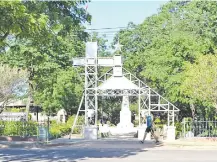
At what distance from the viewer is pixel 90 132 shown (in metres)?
29.4

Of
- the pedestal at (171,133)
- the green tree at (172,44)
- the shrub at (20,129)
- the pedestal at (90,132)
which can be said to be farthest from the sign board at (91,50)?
the pedestal at (171,133)

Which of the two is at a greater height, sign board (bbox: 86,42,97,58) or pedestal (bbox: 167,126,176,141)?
sign board (bbox: 86,42,97,58)

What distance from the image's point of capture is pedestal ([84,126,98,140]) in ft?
96.0

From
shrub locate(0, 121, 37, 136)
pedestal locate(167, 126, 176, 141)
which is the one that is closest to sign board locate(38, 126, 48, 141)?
shrub locate(0, 121, 37, 136)

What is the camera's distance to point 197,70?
2752cm

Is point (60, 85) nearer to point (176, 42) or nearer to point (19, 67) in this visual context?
point (19, 67)

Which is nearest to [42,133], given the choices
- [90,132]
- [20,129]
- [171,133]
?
[20,129]

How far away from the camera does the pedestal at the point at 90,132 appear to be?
1152 inches

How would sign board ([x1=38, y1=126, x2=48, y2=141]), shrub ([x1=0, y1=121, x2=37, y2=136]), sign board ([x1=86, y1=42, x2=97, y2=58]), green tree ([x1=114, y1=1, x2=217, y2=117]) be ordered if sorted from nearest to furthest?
1. sign board ([x1=38, y1=126, x2=48, y2=141])
2. shrub ([x1=0, y1=121, x2=37, y2=136])
3. sign board ([x1=86, y1=42, x2=97, y2=58])
4. green tree ([x1=114, y1=1, x2=217, y2=117])

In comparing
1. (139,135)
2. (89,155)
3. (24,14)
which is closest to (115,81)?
(139,135)

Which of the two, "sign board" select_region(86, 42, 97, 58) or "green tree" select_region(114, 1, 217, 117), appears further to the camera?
"green tree" select_region(114, 1, 217, 117)

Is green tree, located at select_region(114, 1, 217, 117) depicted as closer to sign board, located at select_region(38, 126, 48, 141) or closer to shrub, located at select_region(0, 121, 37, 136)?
sign board, located at select_region(38, 126, 48, 141)

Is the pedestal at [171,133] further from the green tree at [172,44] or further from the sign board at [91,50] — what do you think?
the sign board at [91,50]

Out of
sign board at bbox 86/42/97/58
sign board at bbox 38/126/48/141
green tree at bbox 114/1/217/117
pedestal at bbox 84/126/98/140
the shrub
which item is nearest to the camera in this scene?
sign board at bbox 38/126/48/141
